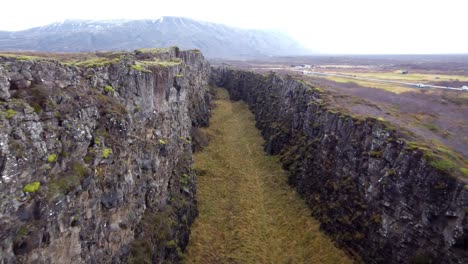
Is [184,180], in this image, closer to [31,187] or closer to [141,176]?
[141,176]

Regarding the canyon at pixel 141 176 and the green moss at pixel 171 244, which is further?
the green moss at pixel 171 244

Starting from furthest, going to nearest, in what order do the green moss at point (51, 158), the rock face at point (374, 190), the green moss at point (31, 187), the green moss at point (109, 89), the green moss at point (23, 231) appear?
the rock face at point (374, 190), the green moss at point (109, 89), the green moss at point (51, 158), the green moss at point (31, 187), the green moss at point (23, 231)

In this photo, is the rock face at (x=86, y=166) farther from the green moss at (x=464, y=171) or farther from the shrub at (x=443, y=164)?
the green moss at (x=464, y=171)

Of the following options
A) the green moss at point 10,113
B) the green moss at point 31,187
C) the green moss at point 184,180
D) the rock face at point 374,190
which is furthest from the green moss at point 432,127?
the green moss at point 10,113

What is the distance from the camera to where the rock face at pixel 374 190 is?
21.4 meters

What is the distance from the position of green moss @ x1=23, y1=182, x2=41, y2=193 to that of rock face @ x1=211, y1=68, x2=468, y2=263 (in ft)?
79.9

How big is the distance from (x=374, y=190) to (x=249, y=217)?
524 inches

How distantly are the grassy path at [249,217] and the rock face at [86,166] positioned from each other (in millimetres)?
3718

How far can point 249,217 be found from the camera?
3428cm

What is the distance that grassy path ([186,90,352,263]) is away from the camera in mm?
28656

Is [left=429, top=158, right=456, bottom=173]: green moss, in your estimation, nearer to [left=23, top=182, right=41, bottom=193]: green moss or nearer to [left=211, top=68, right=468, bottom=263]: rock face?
[left=211, top=68, right=468, bottom=263]: rock face

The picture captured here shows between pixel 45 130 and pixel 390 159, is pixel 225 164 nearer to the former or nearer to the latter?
pixel 390 159

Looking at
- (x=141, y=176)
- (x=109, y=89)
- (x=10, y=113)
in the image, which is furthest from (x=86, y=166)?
(x=141, y=176)

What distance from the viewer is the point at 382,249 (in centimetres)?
2538
